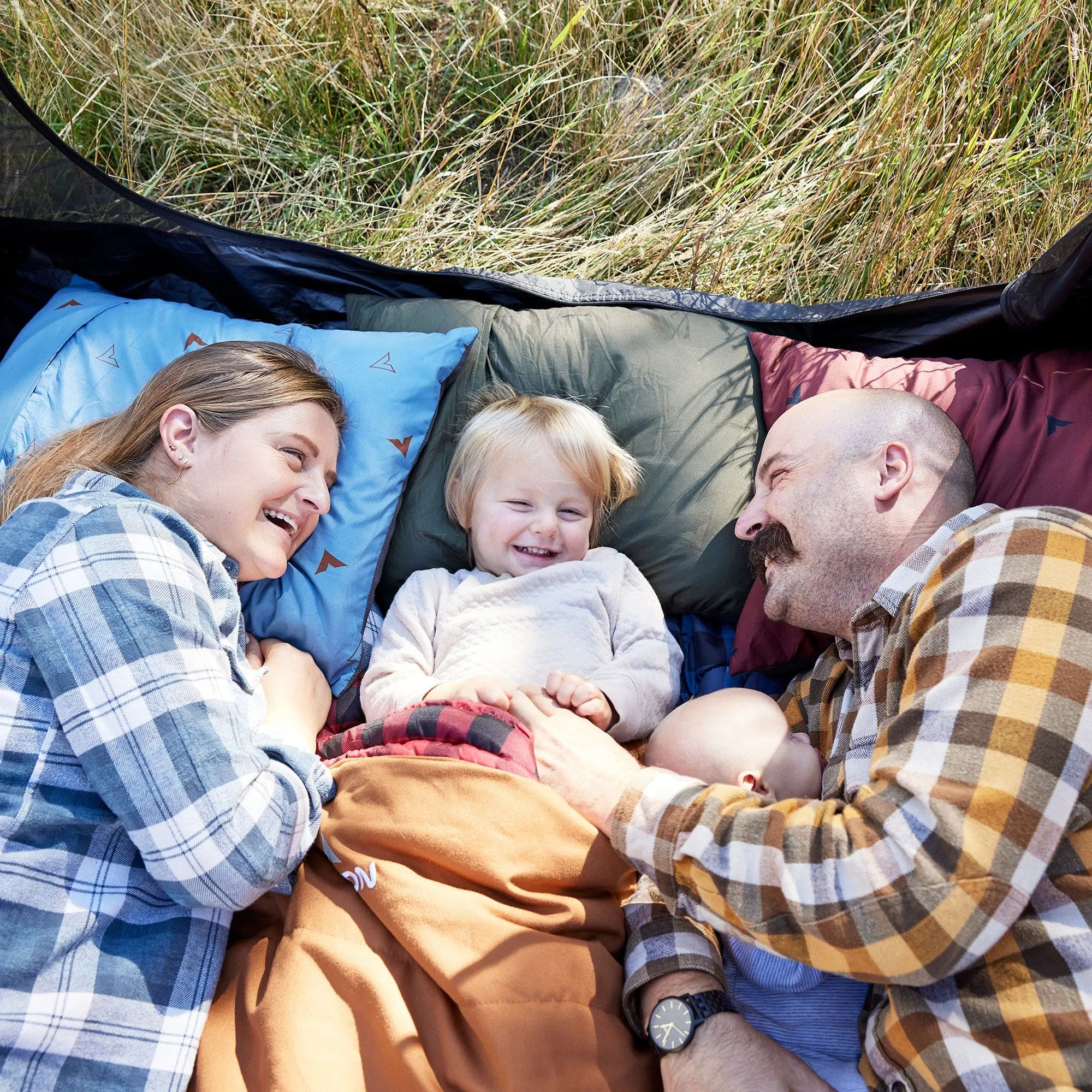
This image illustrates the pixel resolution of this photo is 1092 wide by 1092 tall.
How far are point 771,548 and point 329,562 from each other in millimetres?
1192

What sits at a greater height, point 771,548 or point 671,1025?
point 771,548

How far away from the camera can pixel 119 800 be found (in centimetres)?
171

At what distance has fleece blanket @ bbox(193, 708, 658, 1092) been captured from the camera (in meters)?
1.62

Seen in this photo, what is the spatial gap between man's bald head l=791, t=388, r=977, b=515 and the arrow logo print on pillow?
4.21ft

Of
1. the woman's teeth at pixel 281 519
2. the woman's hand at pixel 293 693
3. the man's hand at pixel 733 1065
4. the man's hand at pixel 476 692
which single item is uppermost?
the woman's teeth at pixel 281 519

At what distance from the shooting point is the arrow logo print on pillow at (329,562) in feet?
8.22

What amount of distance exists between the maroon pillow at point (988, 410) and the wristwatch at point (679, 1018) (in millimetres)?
947

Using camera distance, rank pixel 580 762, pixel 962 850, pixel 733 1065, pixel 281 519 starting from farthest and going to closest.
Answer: pixel 281 519 → pixel 580 762 → pixel 733 1065 → pixel 962 850

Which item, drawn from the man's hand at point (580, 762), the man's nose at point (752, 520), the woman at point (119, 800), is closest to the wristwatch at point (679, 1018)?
the man's hand at point (580, 762)

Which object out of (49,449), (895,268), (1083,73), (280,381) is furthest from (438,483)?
(1083,73)

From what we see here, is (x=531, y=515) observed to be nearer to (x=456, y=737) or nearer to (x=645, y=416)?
(x=645, y=416)

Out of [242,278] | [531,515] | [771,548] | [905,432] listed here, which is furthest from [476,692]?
[242,278]

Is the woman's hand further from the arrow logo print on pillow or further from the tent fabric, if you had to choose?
the tent fabric

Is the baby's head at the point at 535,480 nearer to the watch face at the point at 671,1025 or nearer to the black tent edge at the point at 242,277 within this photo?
the black tent edge at the point at 242,277
